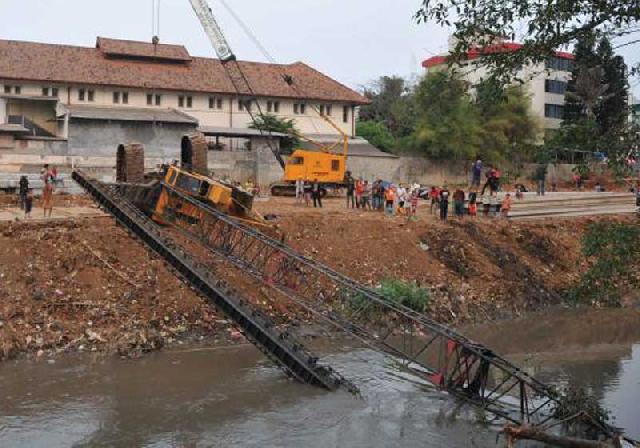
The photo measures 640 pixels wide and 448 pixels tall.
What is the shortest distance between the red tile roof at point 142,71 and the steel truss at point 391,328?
28425mm

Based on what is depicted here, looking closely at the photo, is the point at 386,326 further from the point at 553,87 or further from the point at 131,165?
the point at 553,87

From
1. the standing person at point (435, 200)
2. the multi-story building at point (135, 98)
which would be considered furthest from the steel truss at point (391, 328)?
the multi-story building at point (135, 98)

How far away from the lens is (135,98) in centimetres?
5038

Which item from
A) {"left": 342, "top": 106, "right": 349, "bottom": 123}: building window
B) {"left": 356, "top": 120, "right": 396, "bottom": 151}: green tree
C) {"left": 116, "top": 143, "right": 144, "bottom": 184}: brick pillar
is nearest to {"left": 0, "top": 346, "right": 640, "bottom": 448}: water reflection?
{"left": 116, "top": 143, "right": 144, "bottom": 184}: brick pillar

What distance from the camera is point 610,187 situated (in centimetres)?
4956

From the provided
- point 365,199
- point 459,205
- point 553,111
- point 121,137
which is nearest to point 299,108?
point 121,137

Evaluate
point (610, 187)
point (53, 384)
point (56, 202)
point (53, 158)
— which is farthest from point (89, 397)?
point (610, 187)

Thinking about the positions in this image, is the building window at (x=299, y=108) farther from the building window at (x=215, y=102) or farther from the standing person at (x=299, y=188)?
the standing person at (x=299, y=188)

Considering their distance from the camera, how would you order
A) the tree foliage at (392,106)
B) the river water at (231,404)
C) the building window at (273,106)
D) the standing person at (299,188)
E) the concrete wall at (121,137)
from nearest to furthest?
the river water at (231,404), the standing person at (299,188), the concrete wall at (121,137), the building window at (273,106), the tree foliage at (392,106)

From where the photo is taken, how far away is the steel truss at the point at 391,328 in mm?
14891

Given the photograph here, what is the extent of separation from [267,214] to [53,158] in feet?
52.6

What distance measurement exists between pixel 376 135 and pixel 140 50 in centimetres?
1904

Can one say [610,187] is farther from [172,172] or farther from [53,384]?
[53,384]

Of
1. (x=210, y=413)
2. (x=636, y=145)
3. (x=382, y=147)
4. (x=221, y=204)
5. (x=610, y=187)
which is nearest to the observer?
(x=636, y=145)
